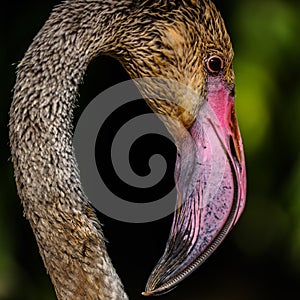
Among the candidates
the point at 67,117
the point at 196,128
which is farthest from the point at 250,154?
the point at 67,117

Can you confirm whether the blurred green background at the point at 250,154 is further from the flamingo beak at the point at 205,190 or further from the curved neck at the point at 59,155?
the curved neck at the point at 59,155

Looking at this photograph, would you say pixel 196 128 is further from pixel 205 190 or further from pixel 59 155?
pixel 59 155

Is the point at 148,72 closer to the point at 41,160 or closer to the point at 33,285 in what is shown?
the point at 41,160

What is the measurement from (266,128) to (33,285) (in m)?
1.41

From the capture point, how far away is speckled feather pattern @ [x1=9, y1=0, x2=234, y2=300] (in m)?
1.85

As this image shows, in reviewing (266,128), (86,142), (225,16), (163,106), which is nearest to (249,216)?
(266,128)

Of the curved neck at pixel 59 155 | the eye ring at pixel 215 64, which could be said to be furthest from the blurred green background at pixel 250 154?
the curved neck at pixel 59 155

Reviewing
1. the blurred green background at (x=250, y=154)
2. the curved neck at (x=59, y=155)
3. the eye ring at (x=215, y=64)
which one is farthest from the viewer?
the blurred green background at (x=250, y=154)

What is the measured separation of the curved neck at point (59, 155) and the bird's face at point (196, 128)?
14 cm

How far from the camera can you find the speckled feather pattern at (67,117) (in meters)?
1.85

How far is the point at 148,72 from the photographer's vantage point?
197 centimetres

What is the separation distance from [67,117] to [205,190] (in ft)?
1.24

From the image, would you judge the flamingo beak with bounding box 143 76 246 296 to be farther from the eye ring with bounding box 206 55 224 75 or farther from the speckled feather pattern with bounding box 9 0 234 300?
the speckled feather pattern with bounding box 9 0 234 300

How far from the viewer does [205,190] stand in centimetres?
190
